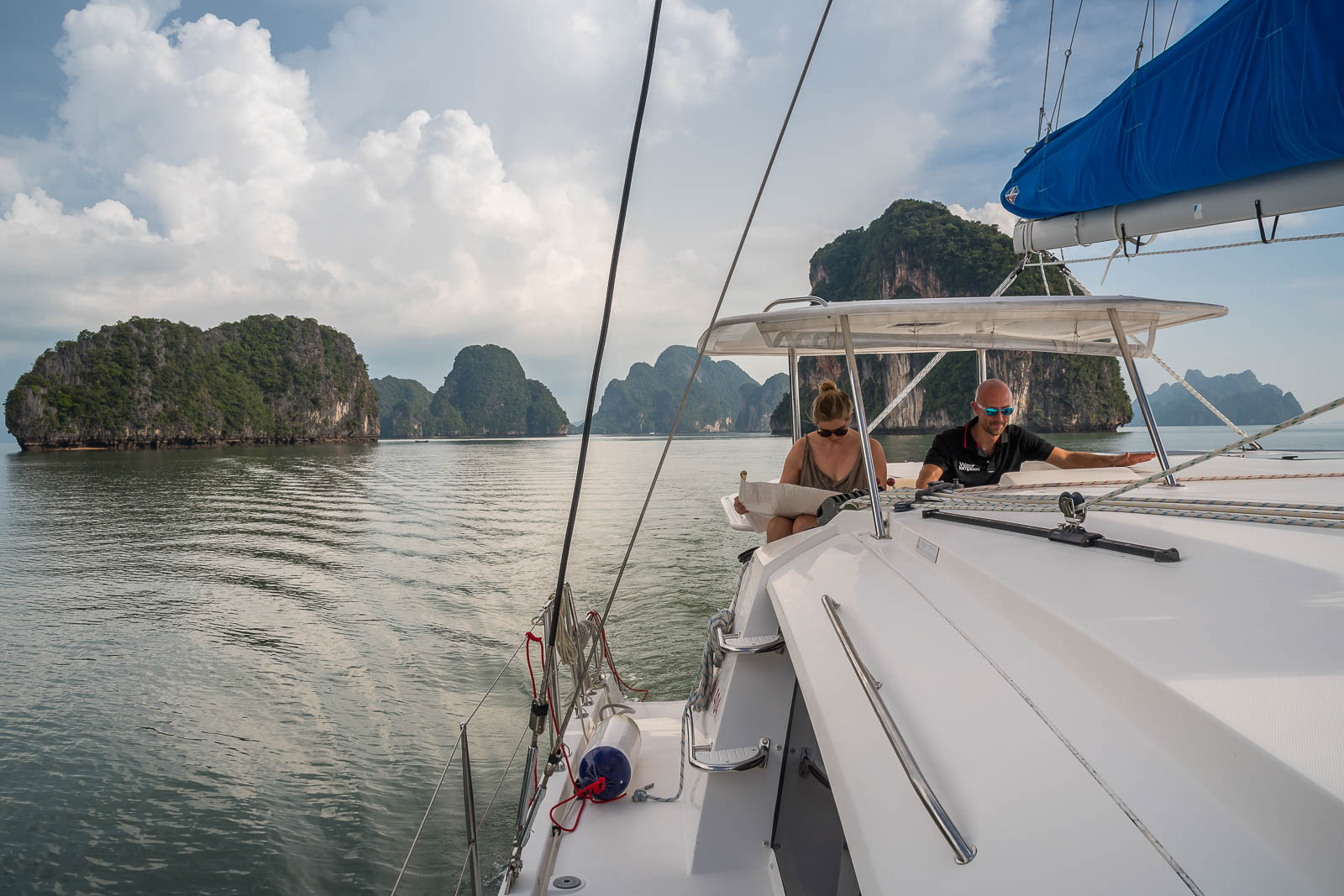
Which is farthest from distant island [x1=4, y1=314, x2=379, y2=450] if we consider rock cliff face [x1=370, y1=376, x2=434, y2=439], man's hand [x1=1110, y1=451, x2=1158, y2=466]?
man's hand [x1=1110, y1=451, x2=1158, y2=466]

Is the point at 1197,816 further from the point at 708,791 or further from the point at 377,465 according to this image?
the point at 377,465

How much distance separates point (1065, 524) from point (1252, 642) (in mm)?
579

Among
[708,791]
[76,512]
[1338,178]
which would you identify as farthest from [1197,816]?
[76,512]

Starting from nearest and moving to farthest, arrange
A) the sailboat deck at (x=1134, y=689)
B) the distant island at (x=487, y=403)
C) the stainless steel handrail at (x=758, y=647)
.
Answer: the sailboat deck at (x=1134, y=689) → the stainless steel handrail at (x=758, y=647) → the distant island at (x=487, y=403)

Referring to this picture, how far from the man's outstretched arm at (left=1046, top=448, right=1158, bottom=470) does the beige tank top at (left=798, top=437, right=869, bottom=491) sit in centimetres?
80

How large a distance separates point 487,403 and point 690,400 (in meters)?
38.8

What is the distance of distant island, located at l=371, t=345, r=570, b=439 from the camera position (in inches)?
4946

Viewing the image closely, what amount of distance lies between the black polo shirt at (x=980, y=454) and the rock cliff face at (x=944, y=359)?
1097 inches

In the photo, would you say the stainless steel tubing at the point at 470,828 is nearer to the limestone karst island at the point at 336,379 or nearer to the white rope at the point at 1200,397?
the white rope at the point at 1200,397

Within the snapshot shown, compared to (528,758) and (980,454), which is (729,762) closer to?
(528,758)

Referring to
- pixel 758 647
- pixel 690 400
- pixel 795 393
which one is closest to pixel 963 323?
pixel 758 647

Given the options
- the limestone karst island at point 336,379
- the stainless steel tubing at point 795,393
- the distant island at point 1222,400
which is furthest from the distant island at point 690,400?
the stainless steel tubing at point 795,393

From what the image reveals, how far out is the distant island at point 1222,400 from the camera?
984 inches

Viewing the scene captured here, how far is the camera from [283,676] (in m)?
5.84
